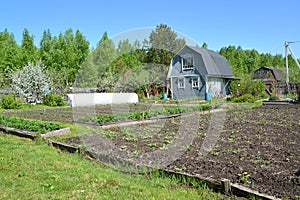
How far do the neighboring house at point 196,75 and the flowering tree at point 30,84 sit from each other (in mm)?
13048

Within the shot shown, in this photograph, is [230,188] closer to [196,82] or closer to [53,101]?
[53,101]

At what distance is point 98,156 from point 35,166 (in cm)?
112

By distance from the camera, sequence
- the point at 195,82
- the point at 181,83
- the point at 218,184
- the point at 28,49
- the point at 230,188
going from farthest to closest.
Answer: the point at 28,49
the point at 181,83
the point at 195,82
the point at 218,184
the point at 230,188

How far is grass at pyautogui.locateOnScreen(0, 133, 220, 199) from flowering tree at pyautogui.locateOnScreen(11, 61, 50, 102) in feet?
58.7

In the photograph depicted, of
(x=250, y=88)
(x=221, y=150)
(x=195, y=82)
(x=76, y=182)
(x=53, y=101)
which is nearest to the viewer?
(x=76, y=182)

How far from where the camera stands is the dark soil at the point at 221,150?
12.7 ft

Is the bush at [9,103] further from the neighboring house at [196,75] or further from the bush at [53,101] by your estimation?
the neighboring house at [196,75]

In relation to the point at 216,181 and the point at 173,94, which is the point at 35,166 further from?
the point at 173,94

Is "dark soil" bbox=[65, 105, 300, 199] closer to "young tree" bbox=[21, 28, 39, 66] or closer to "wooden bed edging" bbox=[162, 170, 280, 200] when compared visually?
"wooden bed edging" bbox=[162, 170, 280, 200]

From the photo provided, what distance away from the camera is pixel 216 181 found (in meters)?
3.55

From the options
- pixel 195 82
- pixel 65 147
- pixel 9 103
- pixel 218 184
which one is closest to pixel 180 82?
pixel 195 82

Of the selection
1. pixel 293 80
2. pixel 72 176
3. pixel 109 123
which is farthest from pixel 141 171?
pixel 293 80

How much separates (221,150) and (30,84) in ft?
64.9

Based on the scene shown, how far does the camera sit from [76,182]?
13.0 feet
